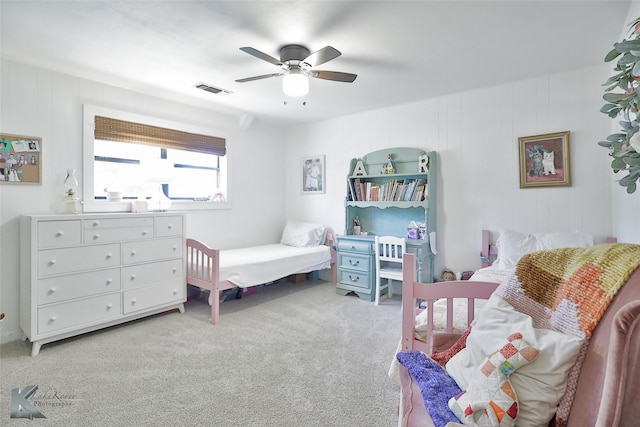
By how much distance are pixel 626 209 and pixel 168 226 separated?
12.6ft

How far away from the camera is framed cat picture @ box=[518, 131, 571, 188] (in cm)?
293

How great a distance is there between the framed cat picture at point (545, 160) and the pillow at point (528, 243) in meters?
0.52

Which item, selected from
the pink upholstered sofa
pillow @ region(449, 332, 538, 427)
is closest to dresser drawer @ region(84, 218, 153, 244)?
the pink upholstered sofa

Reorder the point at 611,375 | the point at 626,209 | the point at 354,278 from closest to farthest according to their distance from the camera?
1. the point at 611,375
2. the point at 626,209
3. the point at 354,278

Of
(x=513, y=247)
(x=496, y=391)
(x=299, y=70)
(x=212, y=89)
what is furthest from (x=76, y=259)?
(x=513, y=247)

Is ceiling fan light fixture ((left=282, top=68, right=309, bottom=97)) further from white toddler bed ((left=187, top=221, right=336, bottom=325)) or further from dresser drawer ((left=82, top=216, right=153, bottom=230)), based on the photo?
dresser drawer ((left=82, top=216, right=153, bottom=230))

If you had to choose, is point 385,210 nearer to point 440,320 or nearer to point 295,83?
point 295,83

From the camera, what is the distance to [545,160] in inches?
119

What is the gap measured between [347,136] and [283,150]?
1.19m

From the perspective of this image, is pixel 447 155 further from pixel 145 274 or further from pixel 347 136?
pixel 145 274

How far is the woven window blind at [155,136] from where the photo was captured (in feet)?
10.3

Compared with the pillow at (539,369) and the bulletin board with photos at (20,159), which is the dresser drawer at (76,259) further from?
the pillow at (539,369)

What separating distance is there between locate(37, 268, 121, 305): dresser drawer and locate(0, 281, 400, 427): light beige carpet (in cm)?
40
